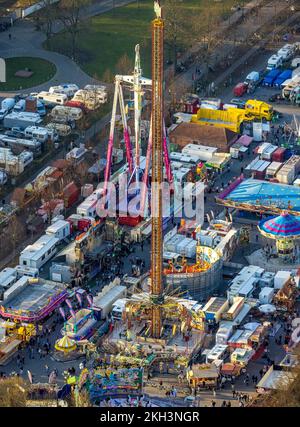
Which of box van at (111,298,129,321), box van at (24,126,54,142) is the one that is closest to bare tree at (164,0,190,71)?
box van at (24,126,54,142)

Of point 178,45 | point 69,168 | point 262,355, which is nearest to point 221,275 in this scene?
point 262,355

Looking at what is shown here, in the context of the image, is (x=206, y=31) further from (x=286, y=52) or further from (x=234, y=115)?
(x=234, y=115)

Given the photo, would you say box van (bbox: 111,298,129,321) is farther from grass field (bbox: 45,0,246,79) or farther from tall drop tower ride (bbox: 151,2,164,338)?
grass field (bbox: 45,0,246,79)

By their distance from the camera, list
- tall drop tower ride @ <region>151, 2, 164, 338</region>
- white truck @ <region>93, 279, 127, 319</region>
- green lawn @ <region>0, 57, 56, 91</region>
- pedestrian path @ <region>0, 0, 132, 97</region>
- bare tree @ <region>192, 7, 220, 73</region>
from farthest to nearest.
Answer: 1. bare tree @ <region>192, 7, 220, 73</region>
2. pedestrian path @ <region>0, 0, 132, 97</region>
3. green lawn @ <region>0, 57, 56, 91</region>
4. white truck @ <region>93, 279, 127, 319</region>
5. tall drop tower ride @ <region>151, 2, 164, 338</region>

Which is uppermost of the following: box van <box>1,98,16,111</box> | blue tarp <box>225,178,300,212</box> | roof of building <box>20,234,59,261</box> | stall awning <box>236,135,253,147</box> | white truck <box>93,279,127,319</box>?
blue tarp <box>225,178,300,212</box>

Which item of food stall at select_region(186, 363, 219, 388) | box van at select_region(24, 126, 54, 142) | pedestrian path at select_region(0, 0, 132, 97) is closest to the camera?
Answer: food stall at select_region(186, 363, 219, 388)

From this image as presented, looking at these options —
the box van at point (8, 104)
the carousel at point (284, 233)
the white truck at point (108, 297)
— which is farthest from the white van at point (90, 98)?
the white truck at point (108, 297)

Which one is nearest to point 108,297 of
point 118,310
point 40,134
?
point 118,310
